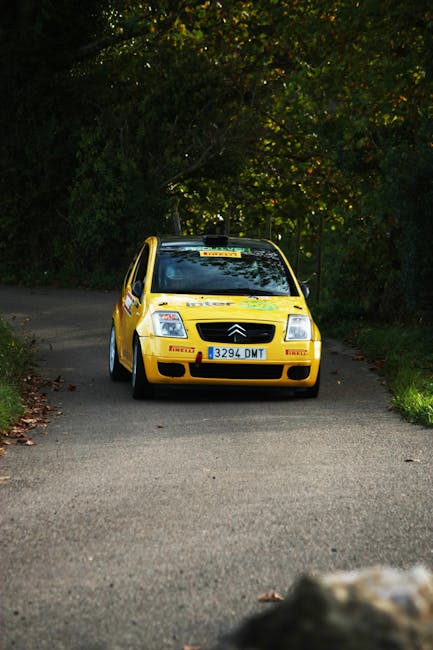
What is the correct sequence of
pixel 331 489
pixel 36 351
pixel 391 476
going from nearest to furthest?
1. pixel 331 489
2. pixel 391 476
3. pixel 36 351

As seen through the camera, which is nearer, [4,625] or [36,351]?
[4,625]

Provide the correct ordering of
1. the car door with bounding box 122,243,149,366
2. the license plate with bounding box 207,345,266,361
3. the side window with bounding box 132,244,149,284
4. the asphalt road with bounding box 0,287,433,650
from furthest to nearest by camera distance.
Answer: the side window with bounding box 132,244,149,284
the car door with bounding box 122,243,149,366
the license plate with bounding box 207,345,266,361
the asphalt road with bounding box 0,287,433,650

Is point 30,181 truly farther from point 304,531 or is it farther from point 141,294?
point 304,531

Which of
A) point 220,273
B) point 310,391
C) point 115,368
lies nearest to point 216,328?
point 220,273

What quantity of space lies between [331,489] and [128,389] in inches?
264

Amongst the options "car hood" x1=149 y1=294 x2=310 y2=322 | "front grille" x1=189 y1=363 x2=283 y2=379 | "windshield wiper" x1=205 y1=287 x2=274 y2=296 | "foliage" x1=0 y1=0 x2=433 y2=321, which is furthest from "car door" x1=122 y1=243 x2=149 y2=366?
"foliage" x1=0 y1=0 x2=433 y2=321

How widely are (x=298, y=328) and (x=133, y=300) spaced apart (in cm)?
205

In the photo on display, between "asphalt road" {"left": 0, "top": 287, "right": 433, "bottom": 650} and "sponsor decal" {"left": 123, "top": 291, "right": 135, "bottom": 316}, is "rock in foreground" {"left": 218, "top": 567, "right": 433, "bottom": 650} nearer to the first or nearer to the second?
"asphalt road" {"left": 0, "top": 287, "right": 433, "bottom": 650}

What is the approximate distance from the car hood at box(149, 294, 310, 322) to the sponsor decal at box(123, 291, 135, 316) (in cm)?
79

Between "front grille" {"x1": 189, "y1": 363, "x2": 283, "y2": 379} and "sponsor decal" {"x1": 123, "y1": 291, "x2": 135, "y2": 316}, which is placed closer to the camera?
"front grille" {"x1": 189, "y1": 363, "x2": 283, "y2": 379}

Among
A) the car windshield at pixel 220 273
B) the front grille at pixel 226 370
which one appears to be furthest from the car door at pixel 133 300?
the front grille at pixel 226 370

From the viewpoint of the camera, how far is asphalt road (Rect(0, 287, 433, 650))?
18.3ft

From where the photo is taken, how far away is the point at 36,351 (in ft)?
61.7

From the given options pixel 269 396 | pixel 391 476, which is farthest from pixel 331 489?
pixel 269 396
